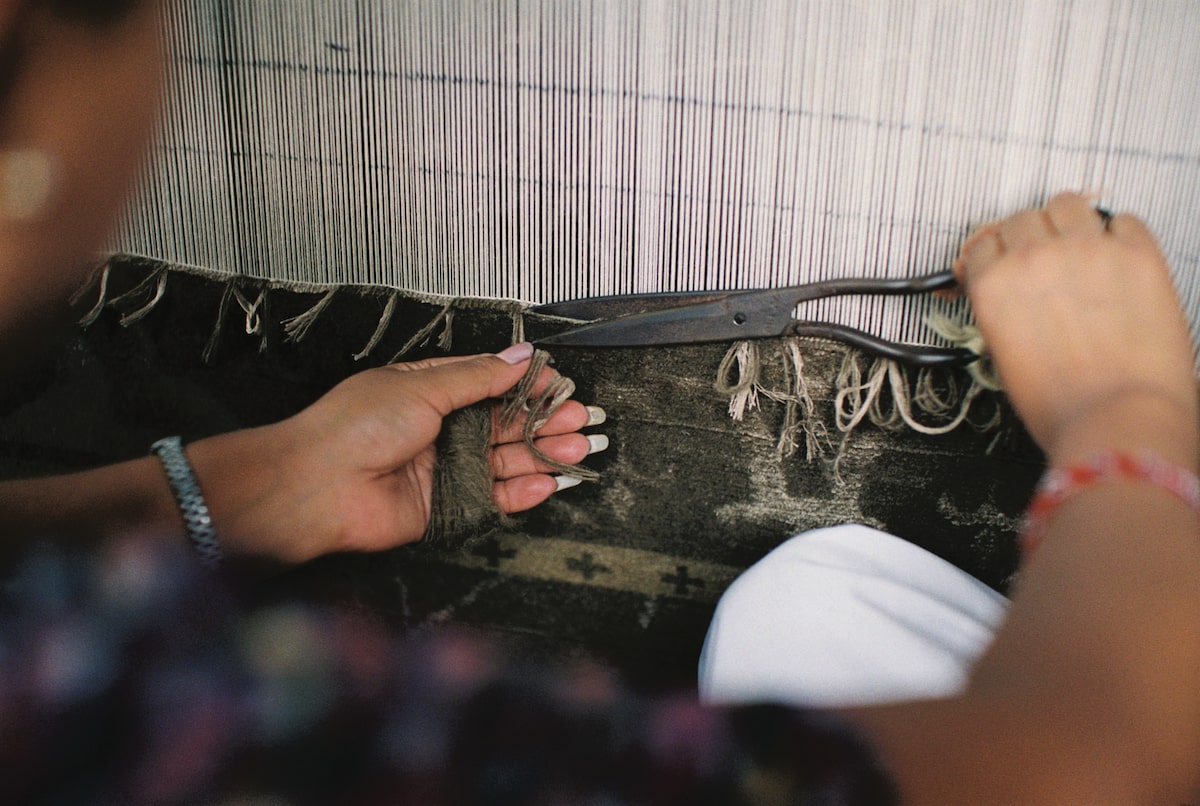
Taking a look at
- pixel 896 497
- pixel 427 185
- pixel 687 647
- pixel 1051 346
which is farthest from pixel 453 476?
pixel 1051 346

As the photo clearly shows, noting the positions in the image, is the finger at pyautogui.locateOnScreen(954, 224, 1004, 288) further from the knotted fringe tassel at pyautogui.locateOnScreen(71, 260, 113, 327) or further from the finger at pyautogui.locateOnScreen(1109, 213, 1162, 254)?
the knotted fringe tassel at pyautogui.locateOnScreen(71, 260, 113, 327)

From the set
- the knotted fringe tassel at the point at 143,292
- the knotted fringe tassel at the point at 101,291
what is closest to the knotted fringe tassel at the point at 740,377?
the knotted fringe tassel at the point at 143,292

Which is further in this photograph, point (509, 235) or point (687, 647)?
point (687, 647)

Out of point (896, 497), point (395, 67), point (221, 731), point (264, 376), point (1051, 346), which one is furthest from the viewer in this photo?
point (264, 376)

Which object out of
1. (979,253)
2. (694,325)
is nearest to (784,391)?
(694,325)

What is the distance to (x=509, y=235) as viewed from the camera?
3.40 feet

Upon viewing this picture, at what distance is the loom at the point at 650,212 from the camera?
2.85ft

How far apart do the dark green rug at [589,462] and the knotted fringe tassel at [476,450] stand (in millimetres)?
50

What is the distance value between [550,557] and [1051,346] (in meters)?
0.74

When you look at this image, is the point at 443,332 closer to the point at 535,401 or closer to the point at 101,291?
the point at 535,401

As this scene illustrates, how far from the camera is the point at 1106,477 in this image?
67cm

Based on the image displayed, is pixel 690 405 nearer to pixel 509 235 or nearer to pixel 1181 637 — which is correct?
pixel 509 235

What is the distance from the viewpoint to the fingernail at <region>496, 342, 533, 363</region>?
1.06 meters

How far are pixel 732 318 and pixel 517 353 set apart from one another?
27 centimetres
